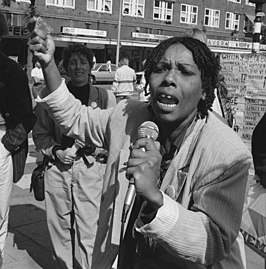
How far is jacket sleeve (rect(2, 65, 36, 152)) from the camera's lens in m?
3.14

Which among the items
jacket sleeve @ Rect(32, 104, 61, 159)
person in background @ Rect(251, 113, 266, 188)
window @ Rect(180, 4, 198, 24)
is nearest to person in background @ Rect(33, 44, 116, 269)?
jacket sleeve @ Rect(32, 104, 61, 159)

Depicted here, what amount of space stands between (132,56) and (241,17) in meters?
15.6

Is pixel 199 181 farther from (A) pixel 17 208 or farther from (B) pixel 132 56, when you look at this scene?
(B) pixel 132 56

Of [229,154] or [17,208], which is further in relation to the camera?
[17,208]

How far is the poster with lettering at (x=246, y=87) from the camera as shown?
222 inches

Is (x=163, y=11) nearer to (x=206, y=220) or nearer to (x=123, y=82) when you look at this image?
(x=123, y=82)

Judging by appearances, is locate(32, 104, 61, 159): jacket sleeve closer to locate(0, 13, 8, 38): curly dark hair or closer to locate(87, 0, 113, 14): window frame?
locate(0, 13, 8, 38): curly dark hair

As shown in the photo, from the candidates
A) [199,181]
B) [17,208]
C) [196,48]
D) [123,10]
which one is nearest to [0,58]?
[196,48]

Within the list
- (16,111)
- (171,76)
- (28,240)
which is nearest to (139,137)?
(171,76)

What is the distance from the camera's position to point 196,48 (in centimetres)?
193

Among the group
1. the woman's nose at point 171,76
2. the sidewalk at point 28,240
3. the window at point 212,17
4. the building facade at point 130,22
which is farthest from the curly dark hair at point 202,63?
the window at point 212,17

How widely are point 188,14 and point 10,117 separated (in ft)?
130

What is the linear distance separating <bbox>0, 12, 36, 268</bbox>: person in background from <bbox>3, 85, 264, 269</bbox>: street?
0.83m

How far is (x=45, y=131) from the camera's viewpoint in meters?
3.62
